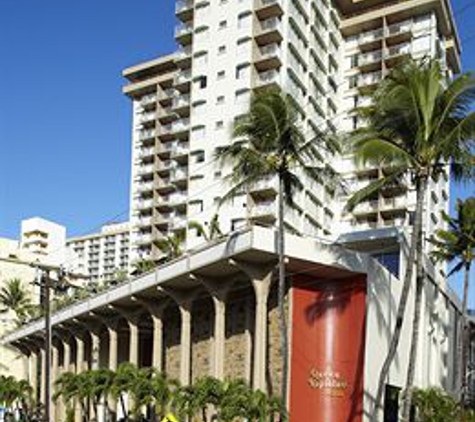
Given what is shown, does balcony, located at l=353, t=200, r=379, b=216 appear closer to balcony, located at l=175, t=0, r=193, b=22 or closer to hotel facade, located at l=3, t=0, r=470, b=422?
hotel facade, located at l=3, t=0, r=470, b=422

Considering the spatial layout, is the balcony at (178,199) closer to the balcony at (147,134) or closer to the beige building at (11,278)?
the balcony at (147,134)

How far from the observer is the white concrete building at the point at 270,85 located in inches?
2874

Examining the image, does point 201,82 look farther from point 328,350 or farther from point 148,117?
point 328,350

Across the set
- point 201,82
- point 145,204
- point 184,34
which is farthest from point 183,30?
point 145,204

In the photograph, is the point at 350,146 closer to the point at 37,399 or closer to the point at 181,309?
the point at 181,309

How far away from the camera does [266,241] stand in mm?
33500

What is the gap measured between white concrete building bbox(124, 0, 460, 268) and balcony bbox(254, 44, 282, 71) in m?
0.11

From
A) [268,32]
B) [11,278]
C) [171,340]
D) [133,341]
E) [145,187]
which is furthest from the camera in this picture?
[145,187]

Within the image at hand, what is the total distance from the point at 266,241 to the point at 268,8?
146 feet

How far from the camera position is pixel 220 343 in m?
37.1

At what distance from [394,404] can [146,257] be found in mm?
56640

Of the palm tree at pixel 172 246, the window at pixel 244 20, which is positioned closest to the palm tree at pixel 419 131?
the palm tree at pixel 172 246

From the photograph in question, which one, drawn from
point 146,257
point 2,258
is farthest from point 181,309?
point 2,258

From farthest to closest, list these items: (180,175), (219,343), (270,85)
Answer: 1. (180,175)
2. (270,85)
3. (219,343)
